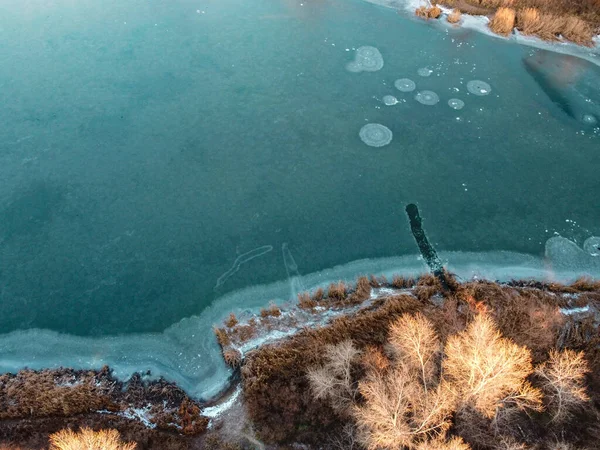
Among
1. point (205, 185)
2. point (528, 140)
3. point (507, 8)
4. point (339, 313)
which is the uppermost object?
point (507, 8)

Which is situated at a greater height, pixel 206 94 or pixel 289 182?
pixel 206 94

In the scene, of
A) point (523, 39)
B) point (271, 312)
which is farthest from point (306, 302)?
point (523, 39)

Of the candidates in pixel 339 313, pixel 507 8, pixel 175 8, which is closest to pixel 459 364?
pixel 339 313

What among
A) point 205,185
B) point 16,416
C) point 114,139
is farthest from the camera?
point 114,139

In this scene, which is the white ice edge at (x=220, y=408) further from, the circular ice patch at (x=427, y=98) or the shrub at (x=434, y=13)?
the shrub at (x=434, y=13)

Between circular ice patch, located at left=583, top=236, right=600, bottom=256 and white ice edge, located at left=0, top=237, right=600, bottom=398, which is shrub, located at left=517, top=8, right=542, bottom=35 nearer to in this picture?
circular ice patch, located at left=583, top=236, right=600, bottom=256

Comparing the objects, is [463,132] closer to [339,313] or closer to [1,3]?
[339,313]

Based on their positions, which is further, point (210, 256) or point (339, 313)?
point (210, 256)
